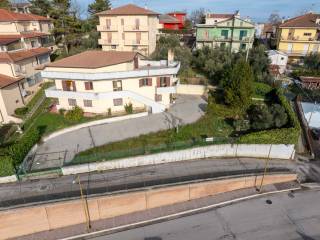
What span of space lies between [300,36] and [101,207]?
187ft

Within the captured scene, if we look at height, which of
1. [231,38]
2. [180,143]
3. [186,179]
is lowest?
[186,179]

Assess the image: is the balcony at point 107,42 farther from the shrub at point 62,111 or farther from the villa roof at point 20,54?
the shrub at point 62,111

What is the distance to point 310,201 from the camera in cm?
2109

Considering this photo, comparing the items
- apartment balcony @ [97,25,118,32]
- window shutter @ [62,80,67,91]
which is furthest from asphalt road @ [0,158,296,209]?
apartment balcony @ [97,25,118,32]

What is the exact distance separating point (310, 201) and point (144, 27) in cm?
3974

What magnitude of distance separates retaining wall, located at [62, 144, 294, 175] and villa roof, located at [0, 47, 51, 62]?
23.1 m

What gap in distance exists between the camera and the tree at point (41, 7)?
55375mm

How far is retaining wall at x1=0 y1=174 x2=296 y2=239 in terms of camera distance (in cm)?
1844

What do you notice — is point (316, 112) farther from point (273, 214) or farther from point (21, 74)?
point (21, 74)

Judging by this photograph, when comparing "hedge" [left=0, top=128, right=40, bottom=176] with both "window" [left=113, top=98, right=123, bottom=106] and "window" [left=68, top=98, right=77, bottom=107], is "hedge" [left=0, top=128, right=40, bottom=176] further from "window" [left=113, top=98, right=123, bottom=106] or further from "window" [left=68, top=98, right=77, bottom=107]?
"window" [left=113, top=98, right=123, bottom=106]

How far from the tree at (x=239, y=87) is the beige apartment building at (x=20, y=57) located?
29889mm

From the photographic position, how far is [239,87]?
30.0 m

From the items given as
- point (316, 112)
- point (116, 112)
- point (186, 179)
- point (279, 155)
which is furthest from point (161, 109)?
point (316, 112)

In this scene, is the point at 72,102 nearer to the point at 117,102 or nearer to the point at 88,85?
the point at 88,85
